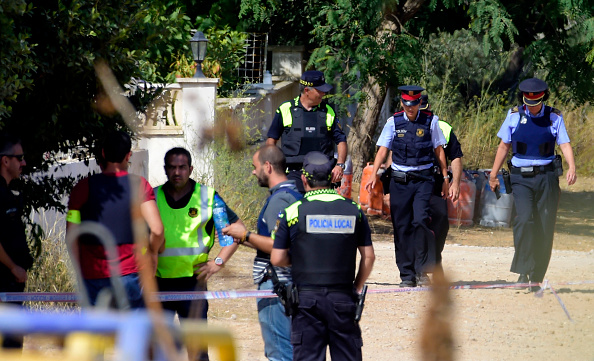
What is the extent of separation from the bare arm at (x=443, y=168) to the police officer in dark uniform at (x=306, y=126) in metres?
0.91

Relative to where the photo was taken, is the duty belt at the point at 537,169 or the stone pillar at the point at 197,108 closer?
the duty belt at the point at 537,169

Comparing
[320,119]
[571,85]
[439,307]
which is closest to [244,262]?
[320,119]

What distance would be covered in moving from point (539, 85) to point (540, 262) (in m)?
1.68

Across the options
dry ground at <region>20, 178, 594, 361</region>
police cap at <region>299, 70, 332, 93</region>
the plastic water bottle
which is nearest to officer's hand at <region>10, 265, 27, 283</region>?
the plastic water bottle

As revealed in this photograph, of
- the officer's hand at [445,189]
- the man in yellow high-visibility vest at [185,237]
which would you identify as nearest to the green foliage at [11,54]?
the man in yellow high-visibility vest at [185,237]

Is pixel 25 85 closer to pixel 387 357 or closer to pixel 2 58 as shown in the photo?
pixel 2 58

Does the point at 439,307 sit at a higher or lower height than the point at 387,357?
higher

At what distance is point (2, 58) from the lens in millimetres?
5184

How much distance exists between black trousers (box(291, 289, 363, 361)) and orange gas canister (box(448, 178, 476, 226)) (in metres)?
9.08

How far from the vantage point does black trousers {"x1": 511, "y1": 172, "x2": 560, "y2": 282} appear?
809 centimetres

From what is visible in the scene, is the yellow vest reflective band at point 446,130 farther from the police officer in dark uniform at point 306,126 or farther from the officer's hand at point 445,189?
the police officer in dark uniform at point 306,126

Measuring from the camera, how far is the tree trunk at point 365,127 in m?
15.0

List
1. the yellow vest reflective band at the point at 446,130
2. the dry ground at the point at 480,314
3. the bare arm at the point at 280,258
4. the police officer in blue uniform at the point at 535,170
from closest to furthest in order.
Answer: the bare arm at the point at 280,258 < the dry ground at the point at 480,314 < the police officer in blue uniform at the point at 535,170 < the yellow vest reflective band at the point at 446,130

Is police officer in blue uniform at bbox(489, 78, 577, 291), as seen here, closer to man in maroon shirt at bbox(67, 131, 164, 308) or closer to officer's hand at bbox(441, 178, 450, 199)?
officer's hand at bbox(441, 178, 450, 199)
